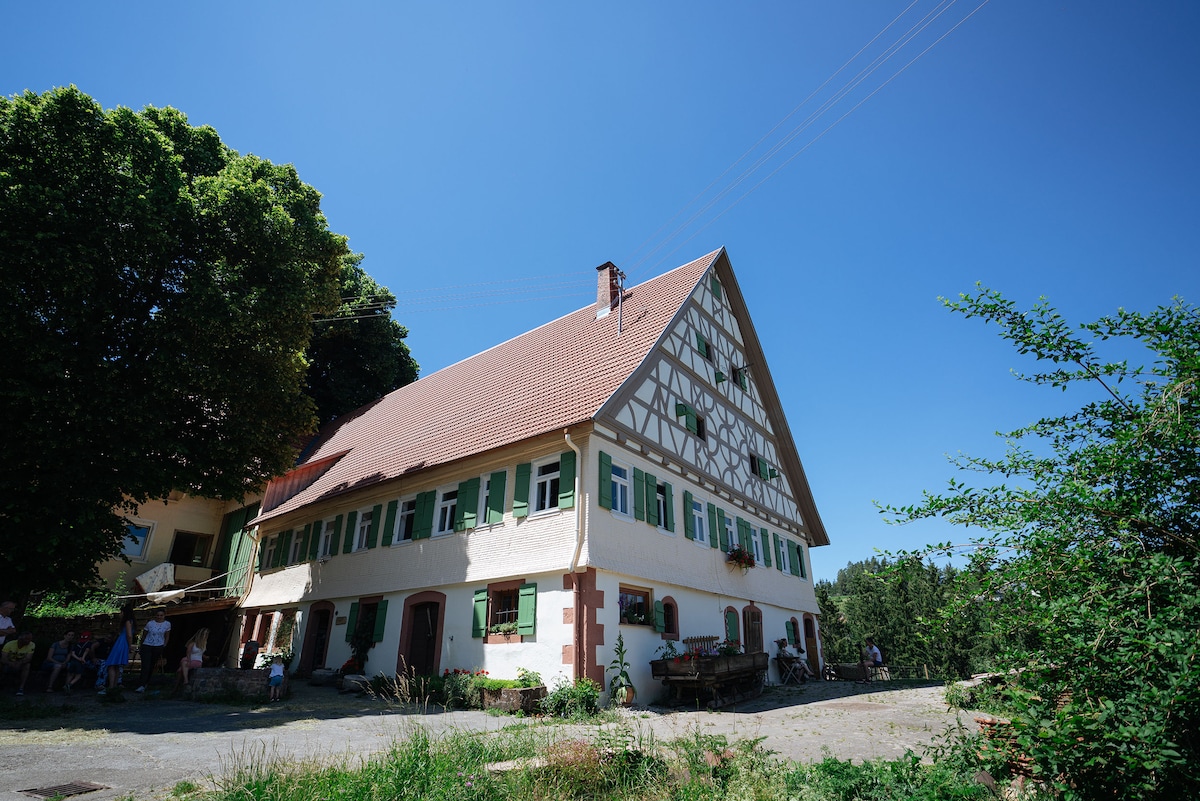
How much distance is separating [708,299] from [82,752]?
1714 cm

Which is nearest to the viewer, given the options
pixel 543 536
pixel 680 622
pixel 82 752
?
pixel 82 752

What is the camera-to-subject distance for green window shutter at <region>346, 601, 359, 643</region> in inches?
667

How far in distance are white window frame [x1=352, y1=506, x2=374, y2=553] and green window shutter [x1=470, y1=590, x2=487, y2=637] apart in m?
5.30

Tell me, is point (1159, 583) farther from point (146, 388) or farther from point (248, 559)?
point (248, 559)

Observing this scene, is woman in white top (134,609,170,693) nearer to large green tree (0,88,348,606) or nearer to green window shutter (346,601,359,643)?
large green tree (0,88,348,606)

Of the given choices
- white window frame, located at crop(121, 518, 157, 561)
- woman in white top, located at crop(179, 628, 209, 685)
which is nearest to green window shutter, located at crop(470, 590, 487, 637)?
woman in white top, located at crop(179, 628, 209, 685)

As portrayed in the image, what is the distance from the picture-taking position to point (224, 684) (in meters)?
12.9

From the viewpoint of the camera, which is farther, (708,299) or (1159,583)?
(708,299)

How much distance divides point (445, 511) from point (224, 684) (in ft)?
18.6

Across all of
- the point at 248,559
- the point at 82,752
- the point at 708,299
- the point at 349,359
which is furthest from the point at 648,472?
the point at 349,359

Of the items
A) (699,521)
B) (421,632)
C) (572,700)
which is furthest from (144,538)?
(699,521)

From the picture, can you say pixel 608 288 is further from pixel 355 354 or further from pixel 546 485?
pixel 355 354

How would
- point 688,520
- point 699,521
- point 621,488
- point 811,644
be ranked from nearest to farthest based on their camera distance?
point 621,488 < point 688,520 < point 699,521 < point 811,644

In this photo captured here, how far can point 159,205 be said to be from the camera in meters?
12.8
